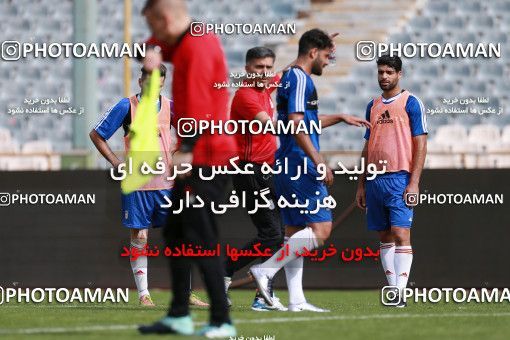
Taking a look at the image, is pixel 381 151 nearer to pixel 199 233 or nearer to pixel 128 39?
pixel 199 233

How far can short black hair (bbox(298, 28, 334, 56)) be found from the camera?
29.3 ft

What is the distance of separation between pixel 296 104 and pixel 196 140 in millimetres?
2147

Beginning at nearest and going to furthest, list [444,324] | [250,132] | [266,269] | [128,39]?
[444,324], [266,269], [250,132], [128,39]

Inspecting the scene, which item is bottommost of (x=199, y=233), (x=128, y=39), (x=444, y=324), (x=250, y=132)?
(x=444, y=324)

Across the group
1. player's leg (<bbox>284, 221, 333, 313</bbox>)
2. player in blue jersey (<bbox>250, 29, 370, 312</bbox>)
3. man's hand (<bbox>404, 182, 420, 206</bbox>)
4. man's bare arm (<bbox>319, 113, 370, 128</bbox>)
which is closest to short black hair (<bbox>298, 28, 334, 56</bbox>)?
player in blue jersey (<bbox>250, 29, 370, 312</bbox>)

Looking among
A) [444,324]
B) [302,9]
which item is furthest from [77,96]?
[444,324]

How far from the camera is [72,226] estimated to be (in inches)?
525

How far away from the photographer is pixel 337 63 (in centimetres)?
1952

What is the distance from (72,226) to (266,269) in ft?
15.6

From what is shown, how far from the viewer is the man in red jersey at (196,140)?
660cm

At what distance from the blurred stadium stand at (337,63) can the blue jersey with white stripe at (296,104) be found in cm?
696

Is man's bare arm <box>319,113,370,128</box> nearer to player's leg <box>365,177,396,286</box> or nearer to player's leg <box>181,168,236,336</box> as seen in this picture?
player's leg <box>365,177,396,286</box>

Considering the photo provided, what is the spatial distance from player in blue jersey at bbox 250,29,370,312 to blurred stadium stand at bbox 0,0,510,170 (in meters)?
6.93

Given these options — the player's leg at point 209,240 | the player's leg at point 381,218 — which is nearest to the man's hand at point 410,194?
the player's leg at point 381,218
